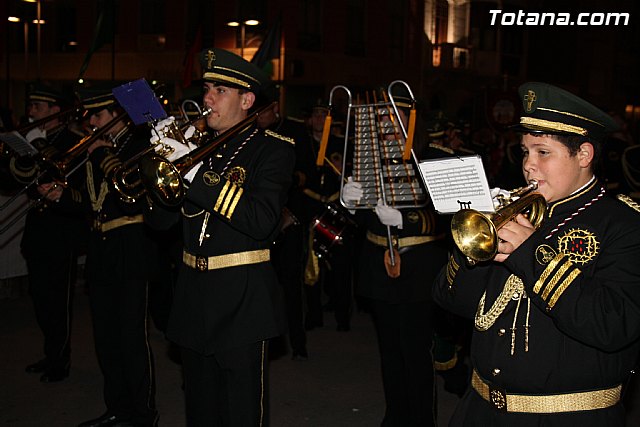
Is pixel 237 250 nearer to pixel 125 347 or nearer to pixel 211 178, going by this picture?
pixel 211 178

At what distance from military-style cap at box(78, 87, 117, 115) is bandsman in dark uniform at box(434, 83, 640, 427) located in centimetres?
342

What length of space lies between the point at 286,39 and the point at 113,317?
66.7ft

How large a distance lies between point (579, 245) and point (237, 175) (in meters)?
1.91

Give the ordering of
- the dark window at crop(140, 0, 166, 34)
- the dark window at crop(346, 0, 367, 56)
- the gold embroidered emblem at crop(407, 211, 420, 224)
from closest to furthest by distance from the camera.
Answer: the gold embroidered emblem at crop(407, 211, 420, 224) < the dark window at crop(140, 0, 166, 34) < the dark window at crop(346, 0, 367, 56)

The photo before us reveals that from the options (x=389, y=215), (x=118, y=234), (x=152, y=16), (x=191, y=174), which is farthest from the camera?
(x=152, y=16)

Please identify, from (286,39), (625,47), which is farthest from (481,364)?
(625,47)

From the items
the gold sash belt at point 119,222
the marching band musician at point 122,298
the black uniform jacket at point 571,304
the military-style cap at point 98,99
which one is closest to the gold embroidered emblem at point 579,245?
the black uniform jacket at point 571,304

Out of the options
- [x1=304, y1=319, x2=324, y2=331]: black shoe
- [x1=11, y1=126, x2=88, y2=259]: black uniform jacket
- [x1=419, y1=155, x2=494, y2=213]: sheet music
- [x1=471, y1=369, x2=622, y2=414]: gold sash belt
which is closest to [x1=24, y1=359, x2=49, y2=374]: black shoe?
[x1=11, y1=126, x2=88, y2=259]: black uniform jacket

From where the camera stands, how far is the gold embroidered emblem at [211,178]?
379 centimetres

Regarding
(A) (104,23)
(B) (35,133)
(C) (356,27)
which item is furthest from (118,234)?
(C) (356,27)

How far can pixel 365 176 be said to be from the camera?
4973 millimetres

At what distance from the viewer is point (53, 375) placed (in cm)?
637

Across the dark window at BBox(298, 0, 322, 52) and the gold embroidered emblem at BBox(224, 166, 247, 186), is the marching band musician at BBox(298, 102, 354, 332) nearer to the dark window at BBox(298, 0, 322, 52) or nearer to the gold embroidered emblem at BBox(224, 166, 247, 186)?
the gold embroidered emblem at BBox(224, 166, 247, 186)

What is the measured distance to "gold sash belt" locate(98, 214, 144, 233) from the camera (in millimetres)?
5336
